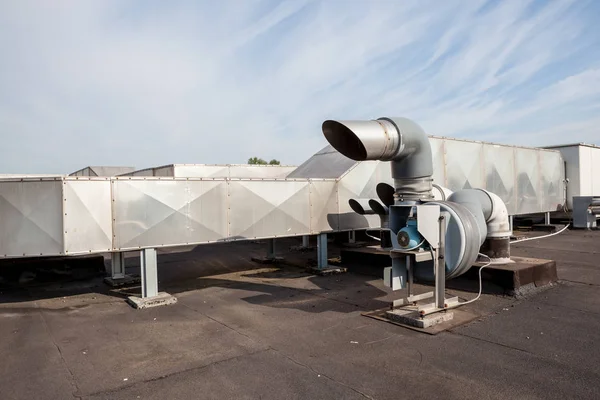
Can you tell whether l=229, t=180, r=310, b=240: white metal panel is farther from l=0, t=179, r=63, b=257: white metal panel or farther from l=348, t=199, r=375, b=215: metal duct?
l=0, t=179, r=63, b=257: white metal panel

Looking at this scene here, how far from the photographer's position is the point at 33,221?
25.0ft

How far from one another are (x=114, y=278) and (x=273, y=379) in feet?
24.2

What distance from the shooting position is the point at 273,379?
4.71 m

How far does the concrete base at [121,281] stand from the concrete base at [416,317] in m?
6.74

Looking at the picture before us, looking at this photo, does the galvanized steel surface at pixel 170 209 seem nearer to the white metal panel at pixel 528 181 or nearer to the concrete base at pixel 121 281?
the concrete base at pixel 121 281

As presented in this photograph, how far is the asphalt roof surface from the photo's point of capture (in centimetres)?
449

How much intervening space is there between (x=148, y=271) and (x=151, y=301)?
0.62 metres

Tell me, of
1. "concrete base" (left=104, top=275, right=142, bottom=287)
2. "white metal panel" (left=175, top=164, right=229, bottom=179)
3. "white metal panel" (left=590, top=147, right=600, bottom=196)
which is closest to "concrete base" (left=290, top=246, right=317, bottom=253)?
"white metal panel" (left=175, top=164, right=229, bottom=179)

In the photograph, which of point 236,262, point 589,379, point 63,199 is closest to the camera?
point 589,379

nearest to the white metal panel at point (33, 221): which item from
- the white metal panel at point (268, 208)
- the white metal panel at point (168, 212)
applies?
the white metal panel at point (168, 212)

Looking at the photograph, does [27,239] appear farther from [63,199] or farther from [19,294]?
[19,294]

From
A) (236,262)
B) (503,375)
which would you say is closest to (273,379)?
(503,375)

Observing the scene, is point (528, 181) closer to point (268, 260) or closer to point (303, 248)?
point (303, 248)

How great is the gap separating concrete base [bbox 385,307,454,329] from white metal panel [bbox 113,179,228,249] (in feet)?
14.2
